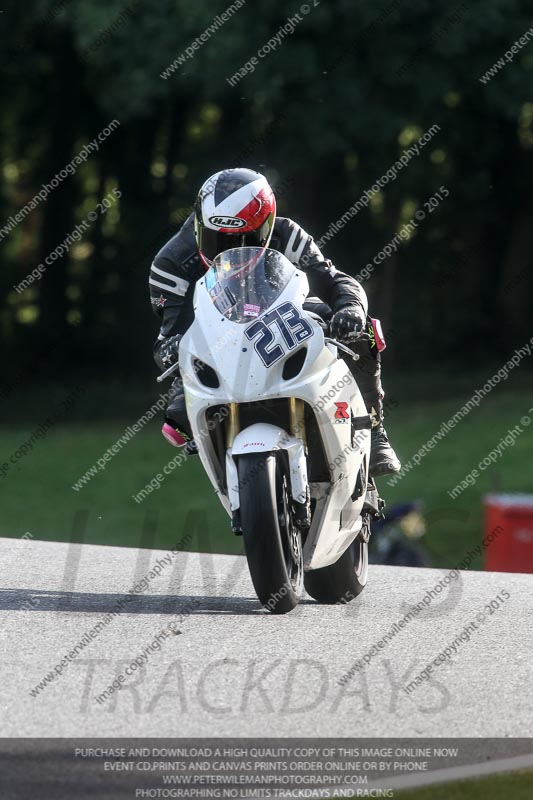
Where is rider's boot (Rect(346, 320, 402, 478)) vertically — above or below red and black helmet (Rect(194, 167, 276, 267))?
below

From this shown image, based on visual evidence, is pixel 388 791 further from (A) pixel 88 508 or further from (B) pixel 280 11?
(B) pixel 280 11

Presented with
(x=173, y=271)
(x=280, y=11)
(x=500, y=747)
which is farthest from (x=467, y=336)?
(x=500, y=747)

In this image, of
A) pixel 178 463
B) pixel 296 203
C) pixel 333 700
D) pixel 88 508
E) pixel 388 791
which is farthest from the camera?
pixel 296 203

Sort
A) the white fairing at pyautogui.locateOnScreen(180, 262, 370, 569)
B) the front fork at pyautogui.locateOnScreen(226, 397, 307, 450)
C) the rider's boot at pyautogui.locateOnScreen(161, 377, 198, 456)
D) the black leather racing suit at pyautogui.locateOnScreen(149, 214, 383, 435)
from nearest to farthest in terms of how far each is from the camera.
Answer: the white fairing at pyautogui.locateOnScreen(180, 262, 370, 569) < the front fork at pyautogui.locateOnScreen(226, 397, 307, 450) < the rider's boot at pyautogui.locateOnScreen(161, 377, 198, 456) < the black leather racing suit at pyautogui.locateOnScreen(149, 214, 383, 435)

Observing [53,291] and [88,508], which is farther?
[53,291]

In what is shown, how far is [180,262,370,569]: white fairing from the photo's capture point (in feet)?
18.8

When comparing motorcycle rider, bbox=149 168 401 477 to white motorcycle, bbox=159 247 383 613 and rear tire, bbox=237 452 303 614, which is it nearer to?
white motorcycle, bbox=159 247 383 613

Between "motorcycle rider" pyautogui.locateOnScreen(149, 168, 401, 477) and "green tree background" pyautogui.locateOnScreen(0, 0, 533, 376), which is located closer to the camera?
"motorcycle rider" pyautogui.locateOnScreen(149, 168, 401, 477)

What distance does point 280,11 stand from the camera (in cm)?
2112

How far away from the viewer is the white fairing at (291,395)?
18.8ft

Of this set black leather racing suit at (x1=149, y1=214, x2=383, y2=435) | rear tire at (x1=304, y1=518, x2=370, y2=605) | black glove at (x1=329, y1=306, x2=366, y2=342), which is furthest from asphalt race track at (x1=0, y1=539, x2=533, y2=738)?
black glove at (x1=329, y1=306, x2=366, y2=342)

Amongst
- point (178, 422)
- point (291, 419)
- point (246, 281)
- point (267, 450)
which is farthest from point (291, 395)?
point (178, 422)

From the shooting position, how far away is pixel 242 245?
612 centimetres

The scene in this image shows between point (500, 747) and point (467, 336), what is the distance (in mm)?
25712
